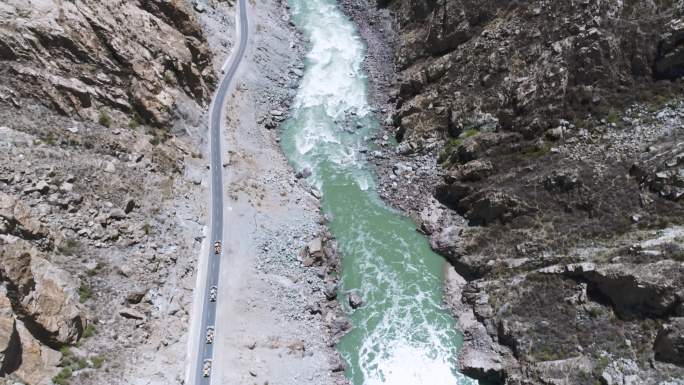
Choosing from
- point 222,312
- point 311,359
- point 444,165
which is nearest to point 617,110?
point 444,165

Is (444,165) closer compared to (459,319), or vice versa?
(459,319)

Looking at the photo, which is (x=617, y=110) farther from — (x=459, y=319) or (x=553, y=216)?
(x=459, y=319)

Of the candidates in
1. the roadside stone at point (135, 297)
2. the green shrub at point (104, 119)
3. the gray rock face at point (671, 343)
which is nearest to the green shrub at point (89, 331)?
the roadside stone at point (135, 297)

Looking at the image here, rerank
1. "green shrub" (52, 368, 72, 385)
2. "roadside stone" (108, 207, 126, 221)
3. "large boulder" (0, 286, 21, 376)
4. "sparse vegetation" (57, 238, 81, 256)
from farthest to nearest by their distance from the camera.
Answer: "roadside stone" (108, 207, 126, 221) → "sparse vegetation" (57, 238, 81, 256) → "green shrub" (52, 368, 72, 385) → "large boulder" (0, 286, 21, 376)

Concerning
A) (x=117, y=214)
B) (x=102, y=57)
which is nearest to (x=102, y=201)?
(x=117, y=214)

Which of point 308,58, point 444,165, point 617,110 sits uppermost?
point 617,110

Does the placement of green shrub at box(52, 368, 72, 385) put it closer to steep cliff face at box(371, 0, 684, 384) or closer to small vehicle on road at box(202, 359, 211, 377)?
small vehicle on road at box(202, 359, 211, 377)

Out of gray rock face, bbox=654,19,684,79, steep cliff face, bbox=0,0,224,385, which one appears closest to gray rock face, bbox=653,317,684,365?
gray rock face, bbox=654,19,684,79
